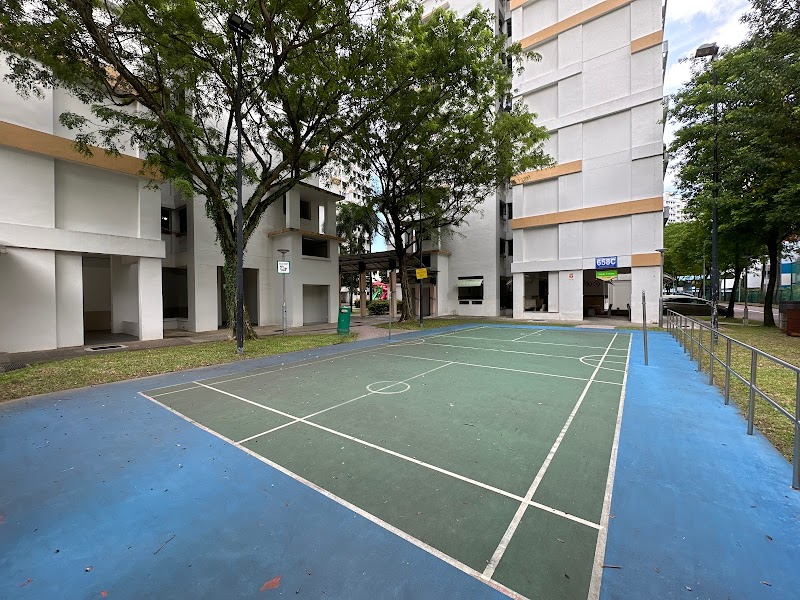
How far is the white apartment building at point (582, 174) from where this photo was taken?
70.1ft

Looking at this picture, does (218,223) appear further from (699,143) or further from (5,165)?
(699,143)

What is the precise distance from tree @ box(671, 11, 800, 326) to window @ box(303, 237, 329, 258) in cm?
1923

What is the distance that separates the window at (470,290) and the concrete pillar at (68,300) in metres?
23.5

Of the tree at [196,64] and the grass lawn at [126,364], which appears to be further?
the tree at [196,64]

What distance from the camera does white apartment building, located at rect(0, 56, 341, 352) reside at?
11.6 metres

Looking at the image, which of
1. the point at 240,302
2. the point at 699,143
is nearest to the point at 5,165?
the point at 240,302

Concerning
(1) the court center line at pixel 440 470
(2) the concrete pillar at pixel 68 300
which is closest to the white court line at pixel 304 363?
(1) the court center line at pixel 440 470

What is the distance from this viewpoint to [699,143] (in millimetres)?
15547

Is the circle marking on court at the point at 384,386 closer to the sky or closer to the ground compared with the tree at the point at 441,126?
closer to the ground

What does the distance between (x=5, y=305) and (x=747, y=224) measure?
31.9 metres

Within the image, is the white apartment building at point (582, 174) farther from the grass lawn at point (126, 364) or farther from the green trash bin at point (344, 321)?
the grass lawn at point (126, 364)

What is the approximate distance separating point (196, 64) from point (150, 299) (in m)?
9.11

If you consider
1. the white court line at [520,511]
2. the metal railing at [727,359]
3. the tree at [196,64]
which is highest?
the tree at [196,64]

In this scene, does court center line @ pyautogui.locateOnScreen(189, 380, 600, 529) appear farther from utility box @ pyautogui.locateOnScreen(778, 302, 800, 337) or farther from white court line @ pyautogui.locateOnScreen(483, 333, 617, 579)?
utility box @ pyautogui.locateOnScreen(778, 302, 800, 337)
